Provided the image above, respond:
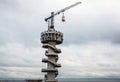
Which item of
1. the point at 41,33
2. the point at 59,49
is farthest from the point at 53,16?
the point at 59,49

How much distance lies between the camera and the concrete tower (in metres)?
106

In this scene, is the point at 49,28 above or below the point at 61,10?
below

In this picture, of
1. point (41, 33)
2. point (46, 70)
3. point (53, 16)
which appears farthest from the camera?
point (53, 16)

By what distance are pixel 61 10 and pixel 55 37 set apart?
2631 cm

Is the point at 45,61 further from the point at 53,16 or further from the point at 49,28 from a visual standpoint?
the point at 53,16

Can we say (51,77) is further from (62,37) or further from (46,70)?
(62,37)

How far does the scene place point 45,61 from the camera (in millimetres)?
106500

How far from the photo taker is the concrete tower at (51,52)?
106m

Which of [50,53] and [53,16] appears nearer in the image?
[50,53]

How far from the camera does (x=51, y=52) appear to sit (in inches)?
4227

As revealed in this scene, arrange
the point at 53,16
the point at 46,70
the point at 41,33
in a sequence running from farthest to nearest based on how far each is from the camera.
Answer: the point at 53,16 < the point at 41,33 < the point at 46,70

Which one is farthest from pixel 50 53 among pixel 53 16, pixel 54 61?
pixel 53 16

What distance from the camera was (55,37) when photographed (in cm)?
11031

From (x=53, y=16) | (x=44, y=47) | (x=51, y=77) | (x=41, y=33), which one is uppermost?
(x=53, y=16)
